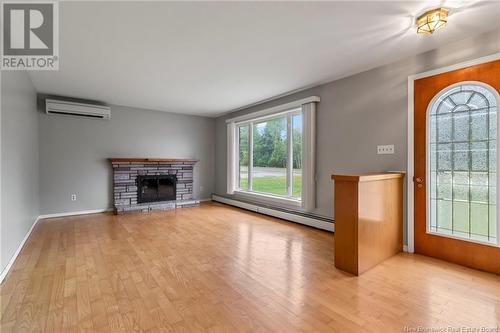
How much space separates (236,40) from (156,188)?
167 inches

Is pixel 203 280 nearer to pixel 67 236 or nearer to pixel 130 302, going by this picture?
pixel 130 302

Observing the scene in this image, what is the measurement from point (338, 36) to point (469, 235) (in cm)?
247

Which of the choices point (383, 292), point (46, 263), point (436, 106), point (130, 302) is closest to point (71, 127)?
point (46, 263)

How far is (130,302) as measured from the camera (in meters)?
1.85

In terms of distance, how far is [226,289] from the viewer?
2.05 metres

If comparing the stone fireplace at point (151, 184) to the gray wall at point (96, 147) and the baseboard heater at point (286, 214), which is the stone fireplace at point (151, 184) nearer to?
the gray wall at point (96, 147)

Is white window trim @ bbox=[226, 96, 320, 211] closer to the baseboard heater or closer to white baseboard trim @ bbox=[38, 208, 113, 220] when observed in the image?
the baseboard heater

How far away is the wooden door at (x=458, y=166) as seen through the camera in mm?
2352

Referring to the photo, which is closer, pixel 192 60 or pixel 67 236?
pixel 192 60

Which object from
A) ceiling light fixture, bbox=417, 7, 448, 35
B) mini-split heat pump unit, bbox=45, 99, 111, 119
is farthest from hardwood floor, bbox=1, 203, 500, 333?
mini-split heat pump unit, bbox=45, 99, 111, 119

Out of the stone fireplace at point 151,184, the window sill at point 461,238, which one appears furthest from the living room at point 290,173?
the stone fireplace at point 151,184

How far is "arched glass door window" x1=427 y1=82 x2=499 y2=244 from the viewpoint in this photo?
92.7 inches

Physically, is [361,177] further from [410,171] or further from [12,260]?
[12,260]

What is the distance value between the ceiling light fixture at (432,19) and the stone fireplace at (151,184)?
5054 mm
